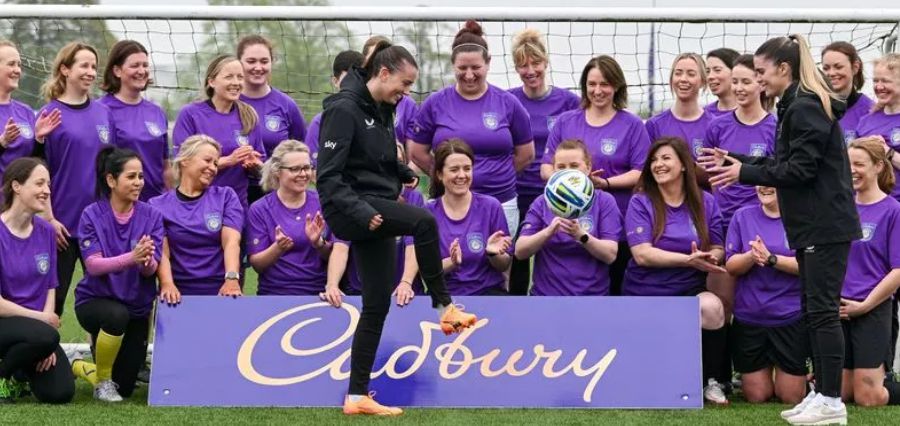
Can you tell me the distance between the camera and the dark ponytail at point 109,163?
724 centimetres

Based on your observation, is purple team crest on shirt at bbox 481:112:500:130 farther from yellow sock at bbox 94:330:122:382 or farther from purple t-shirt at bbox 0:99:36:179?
purple t-shirt at bbox 0:99:36:179

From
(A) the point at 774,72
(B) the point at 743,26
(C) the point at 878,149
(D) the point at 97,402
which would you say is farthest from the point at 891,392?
(D) the point at 97,402

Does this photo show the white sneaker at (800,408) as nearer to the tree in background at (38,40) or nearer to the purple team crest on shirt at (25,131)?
the purple team crest on shirt at (25,131)

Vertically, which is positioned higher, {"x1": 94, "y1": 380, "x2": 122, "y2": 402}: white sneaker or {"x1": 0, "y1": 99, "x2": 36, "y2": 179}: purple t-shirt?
{"x1": 0, "y1": 99, "x2": 36, "y2": 179}: purple t-shirt

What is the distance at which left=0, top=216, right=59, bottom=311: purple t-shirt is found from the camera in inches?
275

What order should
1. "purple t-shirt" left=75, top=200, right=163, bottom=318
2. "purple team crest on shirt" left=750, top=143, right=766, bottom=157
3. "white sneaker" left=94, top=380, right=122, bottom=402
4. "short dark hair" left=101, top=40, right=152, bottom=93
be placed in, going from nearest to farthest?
"white sneaker" left=94, top=380, right=122, bottom=402 < "purple t-shirt" left=75, top=200, right=163, bottom=318 < "purple team crest on shirt" left=750, top=143, right=766, bottom=157 < "short dark hair" left=101, top=40, right=152, bottom=93

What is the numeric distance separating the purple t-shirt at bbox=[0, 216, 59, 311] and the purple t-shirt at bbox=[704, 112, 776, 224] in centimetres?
380

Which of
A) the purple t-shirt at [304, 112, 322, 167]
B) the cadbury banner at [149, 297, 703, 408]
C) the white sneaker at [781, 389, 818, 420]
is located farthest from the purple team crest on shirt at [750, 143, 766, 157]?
the purple t-shirt at [304, 112, 322, 167]

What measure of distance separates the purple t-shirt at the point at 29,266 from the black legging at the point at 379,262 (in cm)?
181

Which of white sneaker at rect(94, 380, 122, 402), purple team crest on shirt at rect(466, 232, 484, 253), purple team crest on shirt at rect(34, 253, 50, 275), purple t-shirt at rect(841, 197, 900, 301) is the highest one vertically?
purple team crest on shirt at rect(34, 253, 50, 275)

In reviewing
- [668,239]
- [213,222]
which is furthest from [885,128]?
[213,222]

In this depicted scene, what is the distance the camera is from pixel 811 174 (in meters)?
6.13

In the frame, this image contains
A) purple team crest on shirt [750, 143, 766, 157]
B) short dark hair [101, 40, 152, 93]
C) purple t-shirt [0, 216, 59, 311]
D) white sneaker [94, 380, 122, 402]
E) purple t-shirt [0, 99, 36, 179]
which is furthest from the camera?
short dark hair [101, 40, 152, 93]

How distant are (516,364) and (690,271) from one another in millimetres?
1177
